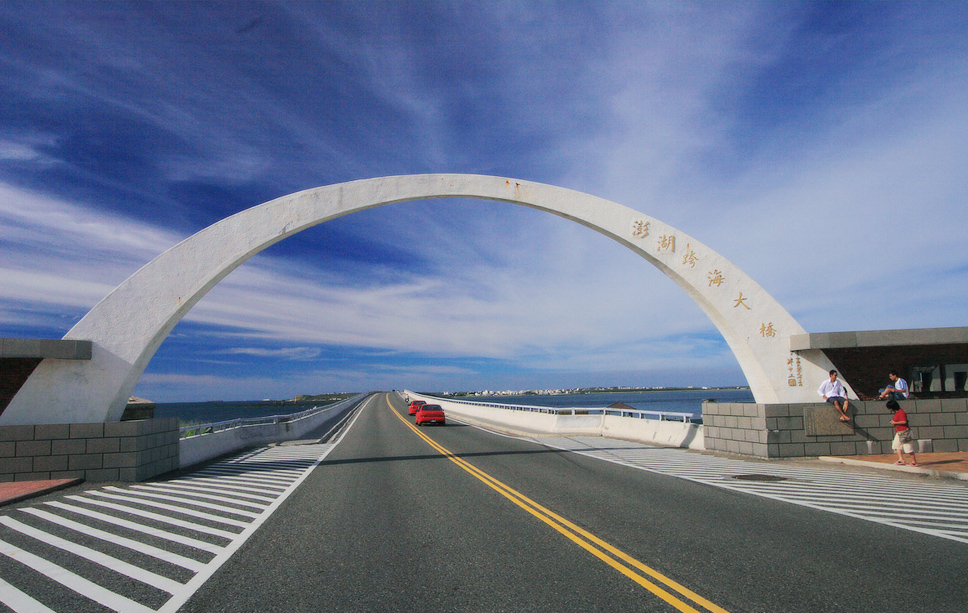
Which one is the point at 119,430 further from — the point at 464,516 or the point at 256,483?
the point at 464,516

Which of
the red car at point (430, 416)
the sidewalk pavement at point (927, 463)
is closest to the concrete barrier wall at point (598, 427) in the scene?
the red car at point (430, 416)

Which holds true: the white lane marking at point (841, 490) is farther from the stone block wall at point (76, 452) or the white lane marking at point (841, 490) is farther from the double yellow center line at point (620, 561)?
the stone block wall at point (76, 452)

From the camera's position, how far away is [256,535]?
6.66 metres

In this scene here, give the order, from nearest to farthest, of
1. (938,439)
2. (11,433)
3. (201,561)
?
(201,561) → (11,433) → (938,439)

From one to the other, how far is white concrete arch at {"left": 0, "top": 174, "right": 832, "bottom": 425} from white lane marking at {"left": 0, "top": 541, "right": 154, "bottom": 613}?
22.5ft

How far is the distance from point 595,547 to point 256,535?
409cm

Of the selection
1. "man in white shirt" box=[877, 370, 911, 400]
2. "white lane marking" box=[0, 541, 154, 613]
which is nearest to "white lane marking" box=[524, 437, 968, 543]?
"man in white shirt" box=[877, 370, 911, 400]

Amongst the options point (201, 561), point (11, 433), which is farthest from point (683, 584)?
point (11, 433)

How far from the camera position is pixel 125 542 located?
636cm

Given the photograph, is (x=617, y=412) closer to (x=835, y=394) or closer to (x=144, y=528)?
(x=835, y=394)

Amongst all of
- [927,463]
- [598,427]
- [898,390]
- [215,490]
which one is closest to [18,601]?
[215,490]

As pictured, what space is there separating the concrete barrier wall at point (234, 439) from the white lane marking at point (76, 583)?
7722 mm

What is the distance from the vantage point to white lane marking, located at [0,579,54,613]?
4367 millimetres

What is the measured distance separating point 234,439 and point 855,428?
18.6 metres
